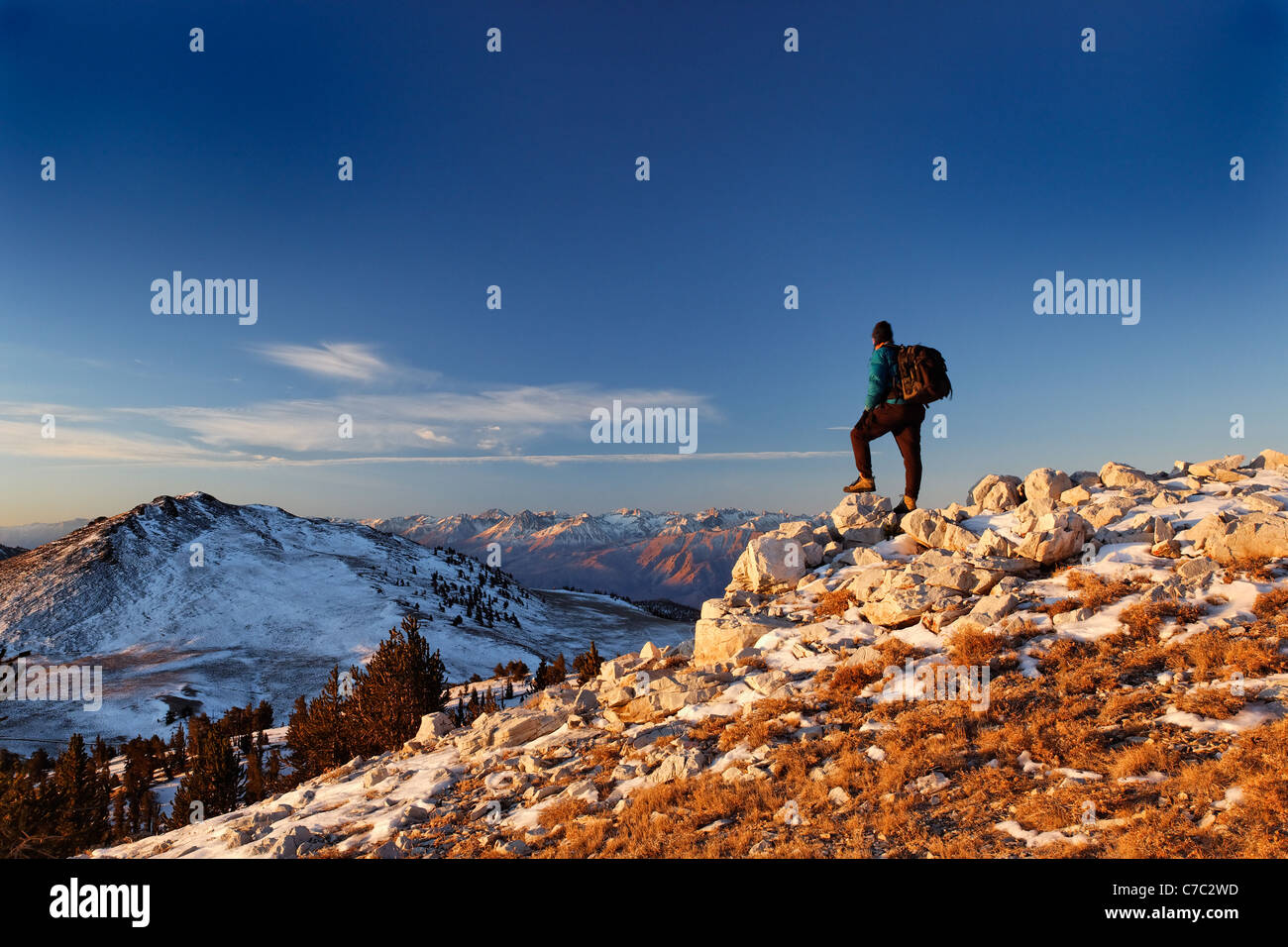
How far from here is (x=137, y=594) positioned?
188375mm

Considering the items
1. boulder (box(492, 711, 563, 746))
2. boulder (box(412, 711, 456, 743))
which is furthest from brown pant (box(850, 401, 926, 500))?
boulder (box(412, 711, 456, 743))

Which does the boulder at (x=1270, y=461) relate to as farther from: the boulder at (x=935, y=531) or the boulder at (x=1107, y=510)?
the boulder at (x=935, y=531)

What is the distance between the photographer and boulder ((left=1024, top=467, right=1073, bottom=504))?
17938 mm

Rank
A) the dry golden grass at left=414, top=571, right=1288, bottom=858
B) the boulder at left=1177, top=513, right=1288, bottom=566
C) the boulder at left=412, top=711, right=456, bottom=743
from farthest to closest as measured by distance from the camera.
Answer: the boulder at left=412, top=711, right=456, bottom=743, the boulder at left=1177, top=513, right=1288, bottom=566, the dry golden grass at left=414, top=571, right=1288, bottom=858

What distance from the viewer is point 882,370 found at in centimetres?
1488

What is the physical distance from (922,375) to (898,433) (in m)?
1.63

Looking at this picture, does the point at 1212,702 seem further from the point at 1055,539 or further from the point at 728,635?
the point at 728,635

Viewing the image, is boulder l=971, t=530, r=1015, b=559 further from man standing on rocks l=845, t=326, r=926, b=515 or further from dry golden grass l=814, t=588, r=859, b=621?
dry golden grass l=814, t=588, r=859, b=621

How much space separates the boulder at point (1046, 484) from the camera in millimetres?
17938

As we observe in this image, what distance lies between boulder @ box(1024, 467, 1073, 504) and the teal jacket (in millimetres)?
6975

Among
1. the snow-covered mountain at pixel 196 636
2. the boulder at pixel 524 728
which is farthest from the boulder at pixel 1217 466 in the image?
the snow-covered mountain at pixel 196 636
